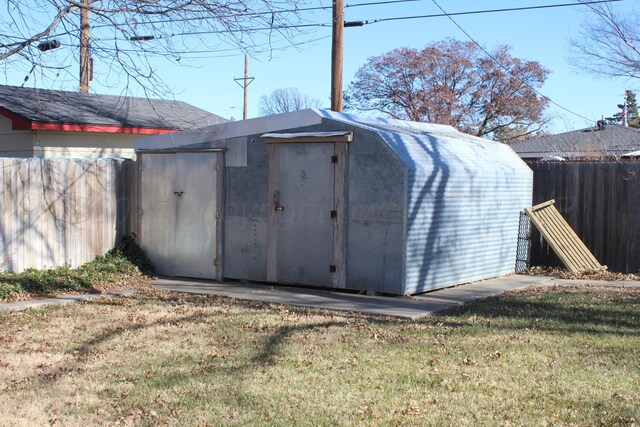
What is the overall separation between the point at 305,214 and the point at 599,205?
19.3 feet

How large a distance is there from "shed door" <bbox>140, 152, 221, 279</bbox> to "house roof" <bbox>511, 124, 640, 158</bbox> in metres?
17.6

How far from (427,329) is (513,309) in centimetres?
173

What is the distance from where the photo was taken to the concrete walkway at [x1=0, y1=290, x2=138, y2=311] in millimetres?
9953

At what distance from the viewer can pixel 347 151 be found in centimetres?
1146

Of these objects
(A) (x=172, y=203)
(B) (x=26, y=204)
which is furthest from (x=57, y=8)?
(A) (x=172, y=203)

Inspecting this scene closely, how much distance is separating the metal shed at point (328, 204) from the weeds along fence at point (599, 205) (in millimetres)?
1391

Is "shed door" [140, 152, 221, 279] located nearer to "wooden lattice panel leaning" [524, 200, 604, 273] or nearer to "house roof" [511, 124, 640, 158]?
"wooden lattice panel leaning" [524, 200, 604, 273]

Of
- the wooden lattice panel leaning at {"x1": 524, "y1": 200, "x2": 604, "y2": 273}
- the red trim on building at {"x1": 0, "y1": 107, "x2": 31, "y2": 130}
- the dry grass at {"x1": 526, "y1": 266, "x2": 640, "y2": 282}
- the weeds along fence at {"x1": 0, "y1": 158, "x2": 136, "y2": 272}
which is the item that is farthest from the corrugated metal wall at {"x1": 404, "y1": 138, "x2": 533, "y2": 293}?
the red trim on building at {"x1": 0, "y1": 107, "x2": 31, "y2": 130}

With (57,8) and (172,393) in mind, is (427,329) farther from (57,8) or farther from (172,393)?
(57,8)

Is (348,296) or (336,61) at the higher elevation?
(336,61)

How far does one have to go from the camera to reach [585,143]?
2928cm

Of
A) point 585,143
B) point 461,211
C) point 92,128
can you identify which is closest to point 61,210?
point 92,128

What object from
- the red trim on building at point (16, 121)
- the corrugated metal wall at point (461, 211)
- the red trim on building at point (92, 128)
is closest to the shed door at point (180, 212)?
the red trim on building at point (92, 128)

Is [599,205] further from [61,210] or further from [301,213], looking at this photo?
[61,210]
